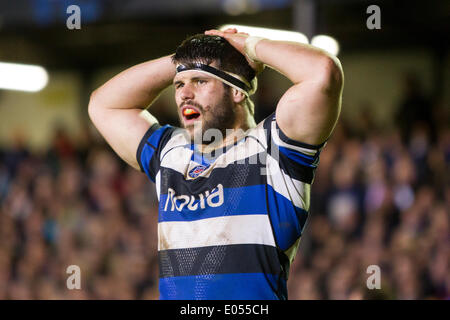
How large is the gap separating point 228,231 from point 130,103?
3.20 ft

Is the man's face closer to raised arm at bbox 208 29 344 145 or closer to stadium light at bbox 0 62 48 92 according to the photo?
raised arm at bbox 208 29 344 145

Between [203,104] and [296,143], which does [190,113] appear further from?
[296,143]

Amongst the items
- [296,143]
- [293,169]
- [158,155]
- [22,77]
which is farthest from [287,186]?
[22,77]

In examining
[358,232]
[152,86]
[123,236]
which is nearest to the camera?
[152,86]

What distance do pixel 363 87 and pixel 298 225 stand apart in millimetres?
8165

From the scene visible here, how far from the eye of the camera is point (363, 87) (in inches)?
416

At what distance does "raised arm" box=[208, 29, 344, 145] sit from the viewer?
2.60m

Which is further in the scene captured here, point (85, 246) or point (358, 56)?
point (358, 56)

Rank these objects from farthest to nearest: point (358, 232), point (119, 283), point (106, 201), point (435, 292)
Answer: point (106, 201)
point (119, 283)
point (358, 232)
point (435, 292)

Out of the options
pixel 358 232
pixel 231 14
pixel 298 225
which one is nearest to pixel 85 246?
pixel 358 232

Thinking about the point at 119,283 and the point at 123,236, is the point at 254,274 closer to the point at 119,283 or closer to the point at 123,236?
the point at 119,283

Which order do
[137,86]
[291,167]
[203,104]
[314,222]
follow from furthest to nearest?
[314,222]
[137,86]
[203,104]
[291,167]

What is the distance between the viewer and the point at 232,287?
2.65m

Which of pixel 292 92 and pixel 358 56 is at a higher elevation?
pixel 358 56
